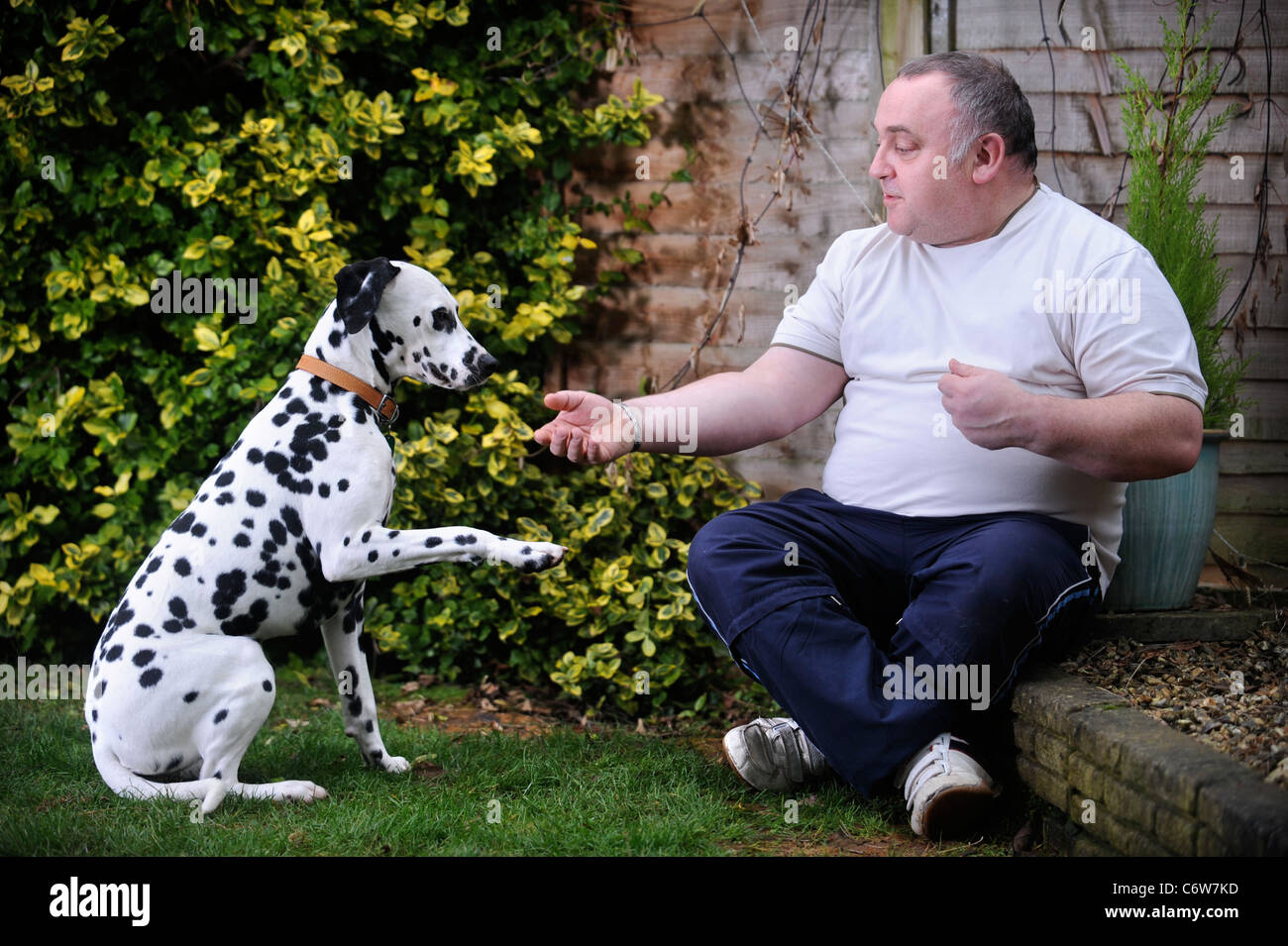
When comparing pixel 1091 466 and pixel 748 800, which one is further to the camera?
pixel 748 800

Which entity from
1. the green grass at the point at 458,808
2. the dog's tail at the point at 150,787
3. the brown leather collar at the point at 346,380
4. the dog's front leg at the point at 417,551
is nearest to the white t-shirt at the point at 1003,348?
the green grass at the point at 458,808

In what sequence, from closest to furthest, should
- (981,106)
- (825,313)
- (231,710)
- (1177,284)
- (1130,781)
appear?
(1130,781)
(231,710)
(981,106)
(825,313)
(1177,284)

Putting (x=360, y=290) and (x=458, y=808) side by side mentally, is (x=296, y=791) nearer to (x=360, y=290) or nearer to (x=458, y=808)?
(x=458, y=808)

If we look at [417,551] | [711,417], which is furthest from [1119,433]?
[417,551]

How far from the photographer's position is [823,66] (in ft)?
13.6

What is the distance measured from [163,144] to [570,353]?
5.40 ft

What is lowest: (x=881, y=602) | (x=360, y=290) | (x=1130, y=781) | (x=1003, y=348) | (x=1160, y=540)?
(x=1130, y=781)

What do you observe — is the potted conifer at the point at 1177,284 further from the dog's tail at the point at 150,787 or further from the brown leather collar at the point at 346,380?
the dog's tail at the point at 150,787

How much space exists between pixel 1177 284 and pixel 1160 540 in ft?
2.60

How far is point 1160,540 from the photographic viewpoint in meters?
3.15

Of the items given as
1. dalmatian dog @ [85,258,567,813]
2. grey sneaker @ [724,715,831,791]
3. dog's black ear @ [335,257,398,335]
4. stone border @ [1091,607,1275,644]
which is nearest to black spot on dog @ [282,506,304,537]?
dalmatian dog @ [85,258,567,813]

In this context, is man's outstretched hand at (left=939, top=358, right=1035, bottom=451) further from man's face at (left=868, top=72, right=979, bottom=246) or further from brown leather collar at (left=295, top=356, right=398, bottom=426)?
brown leather collar at (left=295, top=356, right=398, bottom=426)
